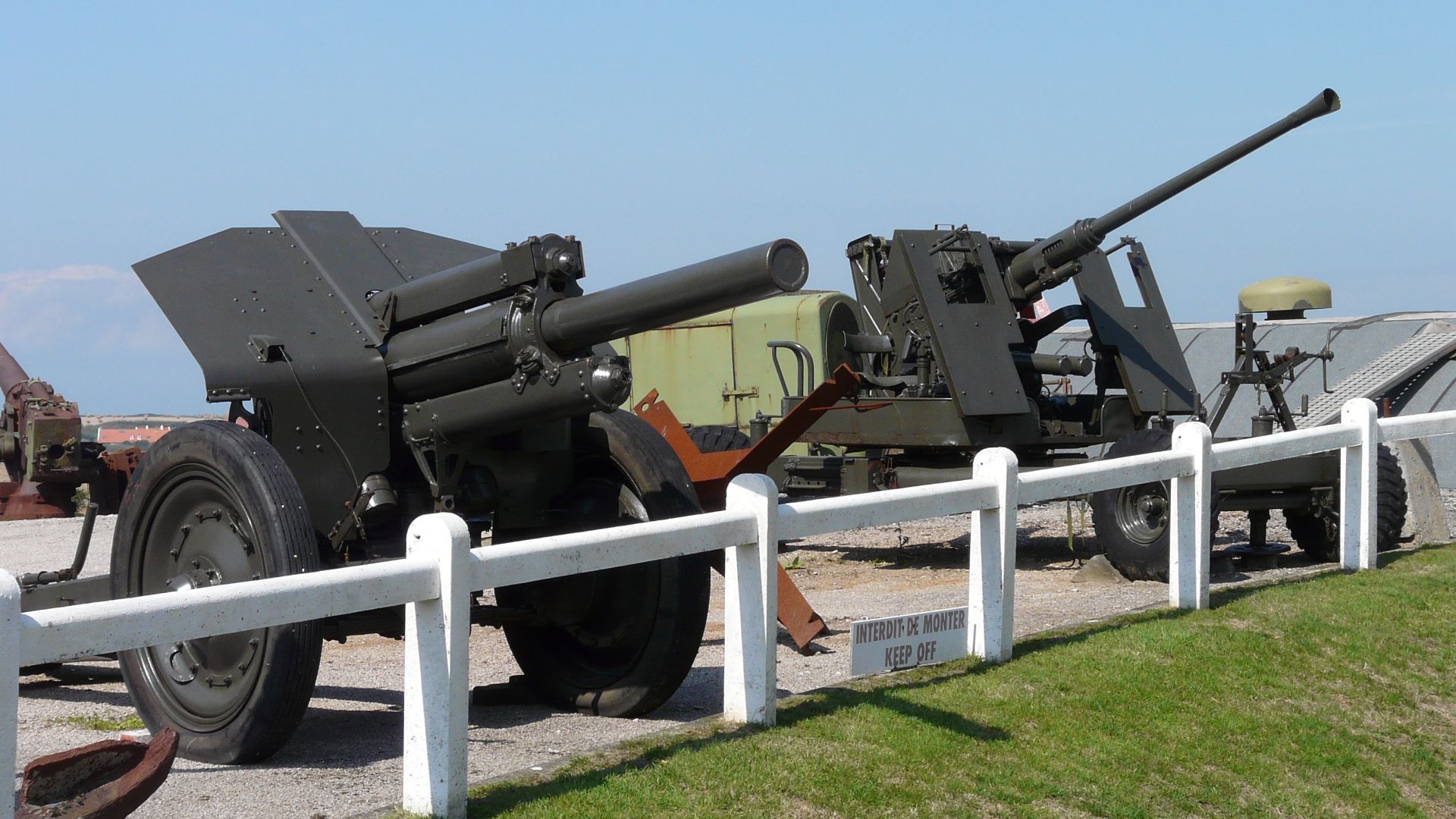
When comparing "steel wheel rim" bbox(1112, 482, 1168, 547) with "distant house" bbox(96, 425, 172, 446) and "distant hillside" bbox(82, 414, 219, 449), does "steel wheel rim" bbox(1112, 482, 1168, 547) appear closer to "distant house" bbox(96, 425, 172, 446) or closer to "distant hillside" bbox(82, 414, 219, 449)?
"distant hillside" bbox(82, 414, 219, 449)

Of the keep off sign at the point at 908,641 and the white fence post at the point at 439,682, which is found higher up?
the white fence post at the point at 439,682

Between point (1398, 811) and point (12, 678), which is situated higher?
point (12, 678)

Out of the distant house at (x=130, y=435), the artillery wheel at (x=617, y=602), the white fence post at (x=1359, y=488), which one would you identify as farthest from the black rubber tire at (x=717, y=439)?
the distant house at (x=130, y=435)

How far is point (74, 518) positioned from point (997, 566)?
630 inches

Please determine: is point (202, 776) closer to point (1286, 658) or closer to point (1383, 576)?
point (1286, 658)

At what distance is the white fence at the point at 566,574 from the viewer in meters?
4.07

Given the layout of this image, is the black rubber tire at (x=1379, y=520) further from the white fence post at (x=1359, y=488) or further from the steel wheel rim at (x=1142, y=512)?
the steel wheel rim at (x=1142, y=512)

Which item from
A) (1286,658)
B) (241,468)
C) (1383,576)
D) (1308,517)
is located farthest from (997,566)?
(1308,517)

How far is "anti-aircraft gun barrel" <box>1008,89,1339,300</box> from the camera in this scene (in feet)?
37.8

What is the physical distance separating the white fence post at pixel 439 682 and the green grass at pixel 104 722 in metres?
2.58

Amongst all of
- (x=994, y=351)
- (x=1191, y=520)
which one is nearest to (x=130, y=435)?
(x=994, y=351)

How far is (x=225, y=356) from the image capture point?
639cm

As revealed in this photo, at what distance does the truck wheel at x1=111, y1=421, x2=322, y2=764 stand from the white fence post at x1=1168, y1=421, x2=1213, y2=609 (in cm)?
459

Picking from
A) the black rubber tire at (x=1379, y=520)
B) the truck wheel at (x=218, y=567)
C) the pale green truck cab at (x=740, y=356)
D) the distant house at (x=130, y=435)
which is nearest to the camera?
the truck wheel at (x=218, y=567)
